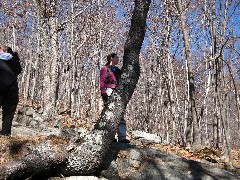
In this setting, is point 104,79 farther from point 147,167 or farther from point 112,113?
point 147,167

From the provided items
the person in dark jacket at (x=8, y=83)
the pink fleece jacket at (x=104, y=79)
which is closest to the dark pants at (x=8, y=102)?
the person in dark jacket at (x=8, y=83)

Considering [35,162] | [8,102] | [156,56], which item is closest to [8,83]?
[8,102]

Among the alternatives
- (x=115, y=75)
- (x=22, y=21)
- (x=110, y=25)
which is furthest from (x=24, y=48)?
(x=115, y=75)

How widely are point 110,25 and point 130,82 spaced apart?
80.9ft

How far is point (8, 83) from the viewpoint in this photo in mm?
5668

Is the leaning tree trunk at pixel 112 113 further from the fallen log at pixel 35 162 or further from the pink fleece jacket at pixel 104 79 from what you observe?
the pink fleece jacket at pixel 104 79

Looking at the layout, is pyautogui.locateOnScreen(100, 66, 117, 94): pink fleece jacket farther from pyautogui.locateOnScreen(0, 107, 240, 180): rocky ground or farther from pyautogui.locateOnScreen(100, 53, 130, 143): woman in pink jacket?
pyautogui.locateOnScreen(0, 107, 240, 180): rocky ground

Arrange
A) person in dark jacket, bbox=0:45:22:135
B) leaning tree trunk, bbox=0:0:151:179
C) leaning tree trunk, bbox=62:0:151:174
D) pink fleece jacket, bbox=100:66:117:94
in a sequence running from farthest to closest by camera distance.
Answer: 1. pink fleece jacket, bbox=100:66:117:94
2. person in dark jacket, bbox=0:45:22:135
3. leaning tree trunk, bbox=62:0:151:174
4. leaning tree trunk, bbox=0:0:151:179

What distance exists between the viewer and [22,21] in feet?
96.2

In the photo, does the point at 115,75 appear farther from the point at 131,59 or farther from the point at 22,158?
the point at 22,158

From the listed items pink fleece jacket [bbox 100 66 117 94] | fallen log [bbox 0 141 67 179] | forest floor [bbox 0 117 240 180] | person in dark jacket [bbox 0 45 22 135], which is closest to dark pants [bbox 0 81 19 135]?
person in dark jacket [bbox 0 45 22 135]

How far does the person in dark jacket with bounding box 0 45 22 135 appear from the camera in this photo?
566 cm

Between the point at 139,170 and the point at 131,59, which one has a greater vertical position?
the point at 131,59

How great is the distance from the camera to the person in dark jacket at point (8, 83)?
5.66 metres
